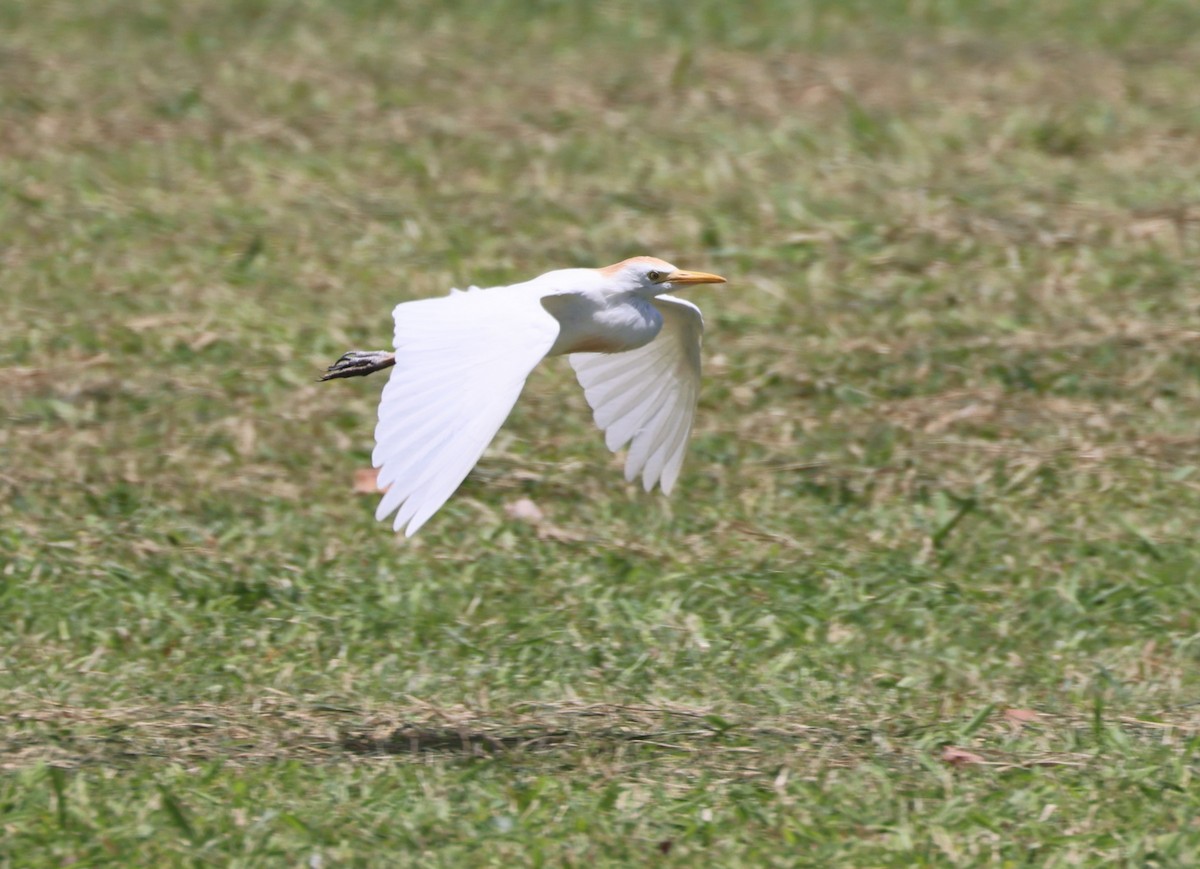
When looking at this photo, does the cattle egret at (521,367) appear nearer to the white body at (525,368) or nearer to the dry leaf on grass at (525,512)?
the white body at (525,368)

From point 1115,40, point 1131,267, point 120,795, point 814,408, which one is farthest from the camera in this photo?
point 1115,40

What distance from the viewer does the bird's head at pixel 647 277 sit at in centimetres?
491

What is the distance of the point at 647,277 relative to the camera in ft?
16.3

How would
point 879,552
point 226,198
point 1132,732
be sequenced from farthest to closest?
point 226,198 → point 879,552 → point 1132,732

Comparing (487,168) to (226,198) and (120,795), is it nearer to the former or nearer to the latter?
(226,198)

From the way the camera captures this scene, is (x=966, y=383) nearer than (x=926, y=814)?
No

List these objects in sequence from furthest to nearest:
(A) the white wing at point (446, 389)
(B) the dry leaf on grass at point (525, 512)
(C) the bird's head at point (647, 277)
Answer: (B) the dry leaf on grass at point (525, 512) → (C) the bird's head at point (647, 277) → (A) the white wing at point (446, 389)

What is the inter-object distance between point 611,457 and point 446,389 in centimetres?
212

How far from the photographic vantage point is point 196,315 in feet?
22.4

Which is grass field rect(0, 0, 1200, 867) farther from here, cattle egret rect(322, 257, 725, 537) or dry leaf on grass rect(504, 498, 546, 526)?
cattle egret rect(322, 257, 725, 537)

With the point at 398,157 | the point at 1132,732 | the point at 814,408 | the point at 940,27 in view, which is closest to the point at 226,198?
the point at 398,157

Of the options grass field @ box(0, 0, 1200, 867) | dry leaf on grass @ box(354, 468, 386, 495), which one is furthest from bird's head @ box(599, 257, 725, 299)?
dry leaf on grass @ box(354, 468, 386, 495)

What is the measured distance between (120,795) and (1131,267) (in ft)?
15.3

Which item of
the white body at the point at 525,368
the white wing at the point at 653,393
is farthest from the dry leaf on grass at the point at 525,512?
Result: the white wing at the point at 653,393
